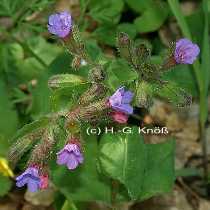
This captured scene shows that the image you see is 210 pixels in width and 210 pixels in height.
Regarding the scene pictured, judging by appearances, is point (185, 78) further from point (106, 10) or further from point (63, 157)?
point (63, 157)

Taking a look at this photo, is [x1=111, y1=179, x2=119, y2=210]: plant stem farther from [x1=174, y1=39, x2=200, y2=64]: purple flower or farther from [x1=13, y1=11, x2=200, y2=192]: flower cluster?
[x1=174, y1=39, x2=200, y2=64]: purple flower

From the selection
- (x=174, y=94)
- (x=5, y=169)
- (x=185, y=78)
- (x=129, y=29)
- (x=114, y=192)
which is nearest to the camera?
(x=174, y=94)

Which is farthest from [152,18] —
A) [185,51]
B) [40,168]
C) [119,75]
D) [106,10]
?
[40,168]

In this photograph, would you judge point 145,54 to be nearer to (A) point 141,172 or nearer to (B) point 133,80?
(B) point 133,80

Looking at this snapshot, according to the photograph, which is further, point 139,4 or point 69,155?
point 139,4

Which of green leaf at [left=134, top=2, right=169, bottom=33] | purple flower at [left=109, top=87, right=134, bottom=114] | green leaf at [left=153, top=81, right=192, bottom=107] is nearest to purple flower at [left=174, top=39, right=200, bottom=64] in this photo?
green leaf at [left=153, top=81, right=192, bottom=107]

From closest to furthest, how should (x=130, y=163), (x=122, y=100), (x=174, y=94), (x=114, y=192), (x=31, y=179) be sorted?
(x=122, y=100), (x=31, y=179), (x=174, y=94), (x=130, y=163), (x=114, y=192)

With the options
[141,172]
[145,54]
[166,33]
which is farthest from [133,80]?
[166,33]
